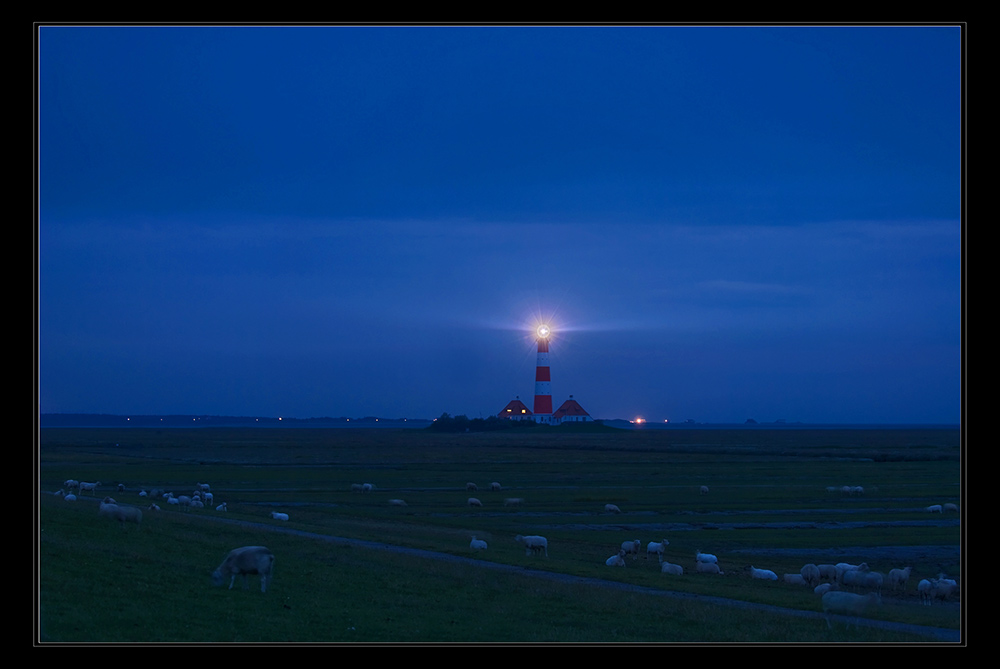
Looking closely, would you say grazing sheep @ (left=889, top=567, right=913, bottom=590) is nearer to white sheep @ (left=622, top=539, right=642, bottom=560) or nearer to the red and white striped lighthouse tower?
white sheep @ (left=622, top=539, right=642, bottom=560)

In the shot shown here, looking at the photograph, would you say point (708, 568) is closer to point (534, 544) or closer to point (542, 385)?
point (534, 544)

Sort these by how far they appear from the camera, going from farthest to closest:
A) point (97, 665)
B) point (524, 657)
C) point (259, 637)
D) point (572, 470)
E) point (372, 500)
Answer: point (572, 470), point (372, 500), point (259, 637), point (524, 657), point (97, 665)

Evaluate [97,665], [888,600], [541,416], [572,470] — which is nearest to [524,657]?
Result: [97,665]

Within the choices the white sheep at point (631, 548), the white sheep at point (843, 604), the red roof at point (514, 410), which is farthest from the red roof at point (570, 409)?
the white sheep at point (843, 604)

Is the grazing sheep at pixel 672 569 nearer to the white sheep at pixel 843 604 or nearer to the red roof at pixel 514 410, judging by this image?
the white sheep at pixel 843 604

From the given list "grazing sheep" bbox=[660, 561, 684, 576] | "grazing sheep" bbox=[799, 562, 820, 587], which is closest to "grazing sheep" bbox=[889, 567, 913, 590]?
"grazing sheep" bbox=[799, 562, 820, 587]

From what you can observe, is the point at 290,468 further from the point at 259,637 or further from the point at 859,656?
the point at 859,656
